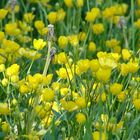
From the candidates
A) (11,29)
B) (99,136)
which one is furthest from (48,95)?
(11,29)

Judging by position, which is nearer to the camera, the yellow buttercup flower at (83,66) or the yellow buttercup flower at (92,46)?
the yellow buttercup flower at (83,66)

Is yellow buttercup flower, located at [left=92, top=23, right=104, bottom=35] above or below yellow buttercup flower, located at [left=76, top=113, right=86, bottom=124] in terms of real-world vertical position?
below

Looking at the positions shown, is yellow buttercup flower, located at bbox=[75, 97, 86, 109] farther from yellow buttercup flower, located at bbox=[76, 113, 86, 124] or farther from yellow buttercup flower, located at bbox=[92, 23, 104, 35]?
yellow buttercup flower, located at bbox=[92, 23, 104, 35]

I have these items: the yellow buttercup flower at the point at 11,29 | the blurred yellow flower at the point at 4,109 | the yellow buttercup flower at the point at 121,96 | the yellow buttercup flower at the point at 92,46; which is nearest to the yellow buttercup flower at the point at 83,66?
the yellow buttercup flower at the point at 121,96

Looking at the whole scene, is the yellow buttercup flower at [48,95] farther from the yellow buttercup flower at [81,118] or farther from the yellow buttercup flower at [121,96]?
the yellow buttercup flower at [121,96]

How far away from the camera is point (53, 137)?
166cm

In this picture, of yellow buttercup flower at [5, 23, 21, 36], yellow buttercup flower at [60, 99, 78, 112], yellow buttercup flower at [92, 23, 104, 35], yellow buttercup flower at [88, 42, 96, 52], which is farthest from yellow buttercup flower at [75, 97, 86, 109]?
yellow buttercup flower at [92, 23, 104, 35]


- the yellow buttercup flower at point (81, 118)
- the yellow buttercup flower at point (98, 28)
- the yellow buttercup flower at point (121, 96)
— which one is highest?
the yellow buttercup flower at point (81, 118)

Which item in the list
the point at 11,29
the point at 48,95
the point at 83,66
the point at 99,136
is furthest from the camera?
the point at 11,29

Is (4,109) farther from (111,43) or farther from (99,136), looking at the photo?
(111,43)

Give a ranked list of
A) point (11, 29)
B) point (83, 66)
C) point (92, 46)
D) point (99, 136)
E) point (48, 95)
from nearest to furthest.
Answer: point (99, 136)
point (48, 95)
point (83, 66)
point (11, 29)
point (92, 46)

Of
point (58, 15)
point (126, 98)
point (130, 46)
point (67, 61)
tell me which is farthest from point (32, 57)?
point (130, 46)

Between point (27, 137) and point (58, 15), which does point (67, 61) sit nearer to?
point (27, 137)

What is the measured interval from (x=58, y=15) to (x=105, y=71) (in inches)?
39.0
